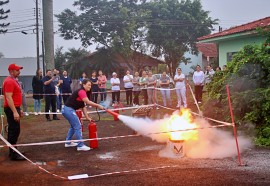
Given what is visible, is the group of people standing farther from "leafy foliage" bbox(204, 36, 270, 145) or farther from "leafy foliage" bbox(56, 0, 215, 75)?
"leafy foliage" bbox(56, 0, 215, 75)

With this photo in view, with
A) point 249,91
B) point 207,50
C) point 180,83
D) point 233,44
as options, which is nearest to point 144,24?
point 207,50

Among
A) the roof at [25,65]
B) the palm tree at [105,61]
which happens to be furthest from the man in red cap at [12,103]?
the roof at [25,65]

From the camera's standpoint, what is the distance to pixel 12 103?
7.27 m

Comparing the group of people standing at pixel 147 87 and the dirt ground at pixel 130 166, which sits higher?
the group of people standing at pixel 147 87

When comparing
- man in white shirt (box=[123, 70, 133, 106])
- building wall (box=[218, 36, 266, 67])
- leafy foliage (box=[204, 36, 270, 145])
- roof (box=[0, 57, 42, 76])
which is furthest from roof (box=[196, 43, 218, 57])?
leafy foliage (box=[204, 36, 270, 145])

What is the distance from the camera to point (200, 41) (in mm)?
20547

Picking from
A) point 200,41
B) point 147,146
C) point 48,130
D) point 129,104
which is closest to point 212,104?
point 147,146

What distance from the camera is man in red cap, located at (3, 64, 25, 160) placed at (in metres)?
7.28

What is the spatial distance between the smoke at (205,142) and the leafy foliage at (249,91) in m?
0.64

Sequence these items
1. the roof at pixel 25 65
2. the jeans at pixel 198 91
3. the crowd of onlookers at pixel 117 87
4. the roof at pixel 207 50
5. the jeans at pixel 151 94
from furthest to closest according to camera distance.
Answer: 1. the roof at pixel 25 65
2. the roof at pixel 207 50
3. the jeans at pixel 151 94
4. the jeans at pixel 198 91
5. the crowd of onlookers at pixel 117 87

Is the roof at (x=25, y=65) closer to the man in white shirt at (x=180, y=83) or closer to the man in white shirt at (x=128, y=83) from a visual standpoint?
the man in white shirt at (x=128, y=83)

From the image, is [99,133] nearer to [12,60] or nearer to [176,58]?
[176,58]

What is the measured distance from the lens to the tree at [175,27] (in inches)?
1451

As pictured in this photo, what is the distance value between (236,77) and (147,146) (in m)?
3.83
